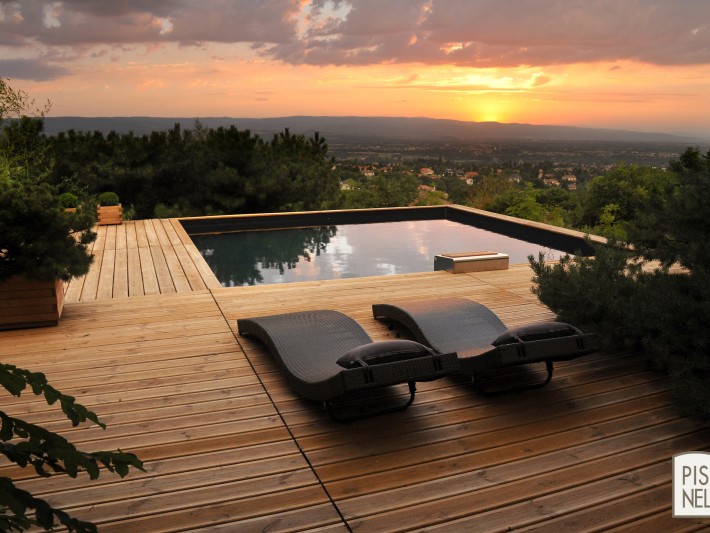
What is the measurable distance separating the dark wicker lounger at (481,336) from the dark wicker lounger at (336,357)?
0.90 feet

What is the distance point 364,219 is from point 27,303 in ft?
25.5

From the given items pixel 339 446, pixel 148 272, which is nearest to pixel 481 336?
pixel 339 446

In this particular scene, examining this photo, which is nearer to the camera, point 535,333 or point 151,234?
point 535,333

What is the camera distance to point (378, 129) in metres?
29.9

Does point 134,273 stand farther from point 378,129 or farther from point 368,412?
point 378,129

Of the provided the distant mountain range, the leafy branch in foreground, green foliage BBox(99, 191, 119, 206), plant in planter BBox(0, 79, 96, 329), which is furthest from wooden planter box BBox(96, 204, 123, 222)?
the leafy branch in foreground

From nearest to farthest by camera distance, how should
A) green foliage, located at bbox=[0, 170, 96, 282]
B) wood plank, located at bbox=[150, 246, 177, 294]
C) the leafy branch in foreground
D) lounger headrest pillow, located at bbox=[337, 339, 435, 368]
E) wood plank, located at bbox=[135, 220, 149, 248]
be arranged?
1. the leafy branch in foreground
2. lounger headrest pillow, located at bbox=[337, 339, 435, 368]
3. green foliage, located at bbox=[0, 170, 96, 282]
4. wood plank, located at bbox=[150, 246, 177, 294]
5. wood plank, located at bbox=[135, 220, 149, 248]

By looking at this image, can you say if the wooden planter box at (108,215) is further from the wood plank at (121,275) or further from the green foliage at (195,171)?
the green foliage at (195,171)

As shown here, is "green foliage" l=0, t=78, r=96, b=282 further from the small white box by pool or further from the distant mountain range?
the distant mountain range

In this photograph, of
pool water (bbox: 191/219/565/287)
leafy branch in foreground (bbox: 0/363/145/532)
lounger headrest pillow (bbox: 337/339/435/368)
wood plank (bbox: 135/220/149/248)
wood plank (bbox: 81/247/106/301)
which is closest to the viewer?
leafy branch in foreground (bbox: 0/363/145/532)

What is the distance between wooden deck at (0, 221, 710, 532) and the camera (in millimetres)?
2055

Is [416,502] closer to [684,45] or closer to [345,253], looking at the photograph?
[345,253]

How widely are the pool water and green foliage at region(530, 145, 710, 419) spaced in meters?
4.45

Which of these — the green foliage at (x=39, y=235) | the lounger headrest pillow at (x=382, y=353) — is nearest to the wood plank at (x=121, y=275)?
the green foliage at (x=39, y=235)
